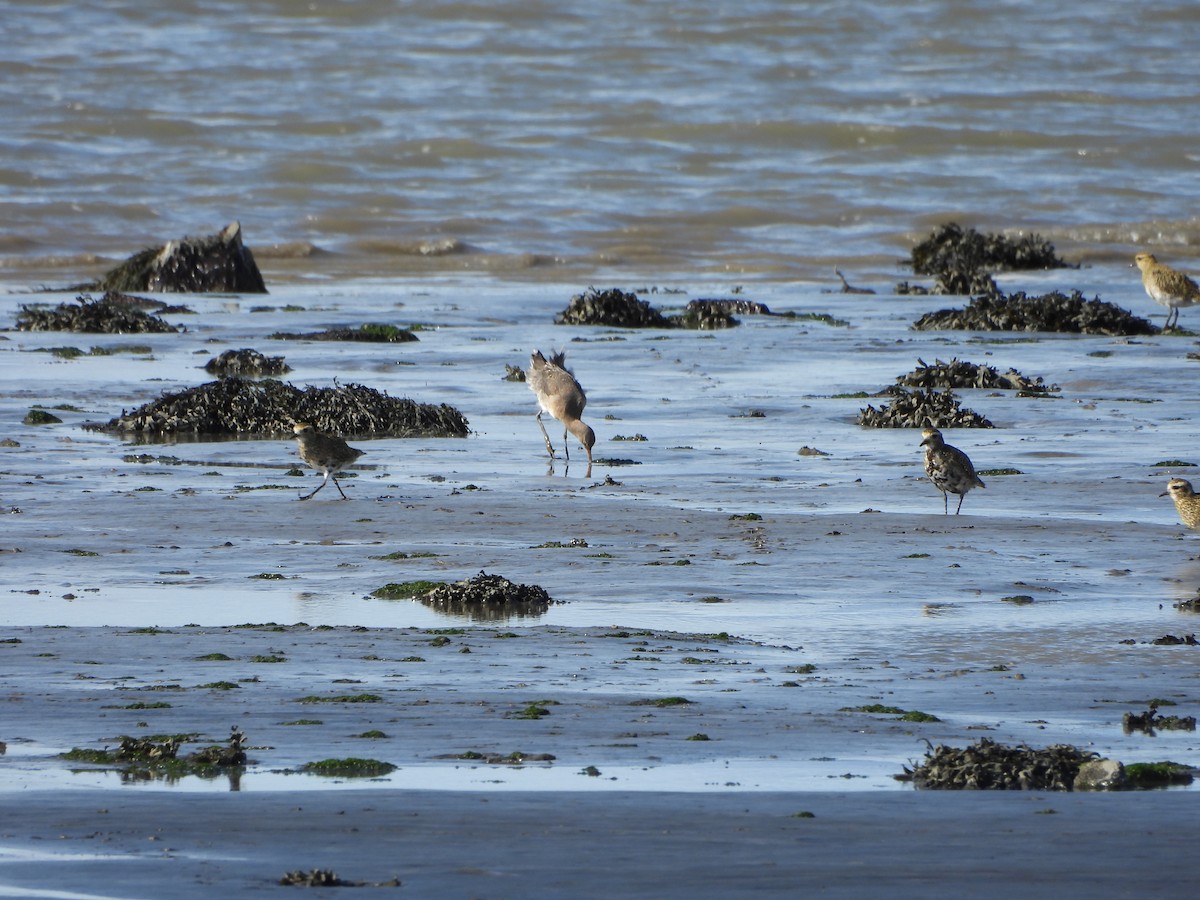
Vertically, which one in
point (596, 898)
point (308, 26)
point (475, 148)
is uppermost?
point (308, 26)

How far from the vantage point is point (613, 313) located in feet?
71.3

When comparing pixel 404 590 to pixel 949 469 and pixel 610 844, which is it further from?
pixel 610 844

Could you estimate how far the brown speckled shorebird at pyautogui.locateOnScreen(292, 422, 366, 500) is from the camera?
11836mm

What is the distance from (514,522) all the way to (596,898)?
6.30m

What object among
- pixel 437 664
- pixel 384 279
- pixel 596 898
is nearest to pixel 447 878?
pixel 596 898

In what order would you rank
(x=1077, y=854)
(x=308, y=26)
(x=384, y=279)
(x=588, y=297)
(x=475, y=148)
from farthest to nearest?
(x=308, y=26) → (x=475, y=148) → (x=384, y=279) → (x=588, y=297) → (x=1077, y=854)

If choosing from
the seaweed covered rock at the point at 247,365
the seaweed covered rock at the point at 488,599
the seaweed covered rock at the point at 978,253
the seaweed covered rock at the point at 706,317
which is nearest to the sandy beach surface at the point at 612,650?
the seaweed covered rock at the point at 488,599

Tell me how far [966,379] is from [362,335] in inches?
251

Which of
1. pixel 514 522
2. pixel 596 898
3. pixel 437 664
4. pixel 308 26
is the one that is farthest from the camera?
pixel 308 26

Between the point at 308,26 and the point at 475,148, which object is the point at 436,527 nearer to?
the point at 475,148

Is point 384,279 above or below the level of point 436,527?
above

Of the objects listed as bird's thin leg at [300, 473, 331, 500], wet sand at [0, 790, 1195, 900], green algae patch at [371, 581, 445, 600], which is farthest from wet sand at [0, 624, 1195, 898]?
bird's thin leg at [300, 473, 331, 500]

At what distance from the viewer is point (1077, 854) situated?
16.4ft

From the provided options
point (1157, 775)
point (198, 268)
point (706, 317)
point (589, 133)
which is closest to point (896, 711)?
point (1157, 775)
